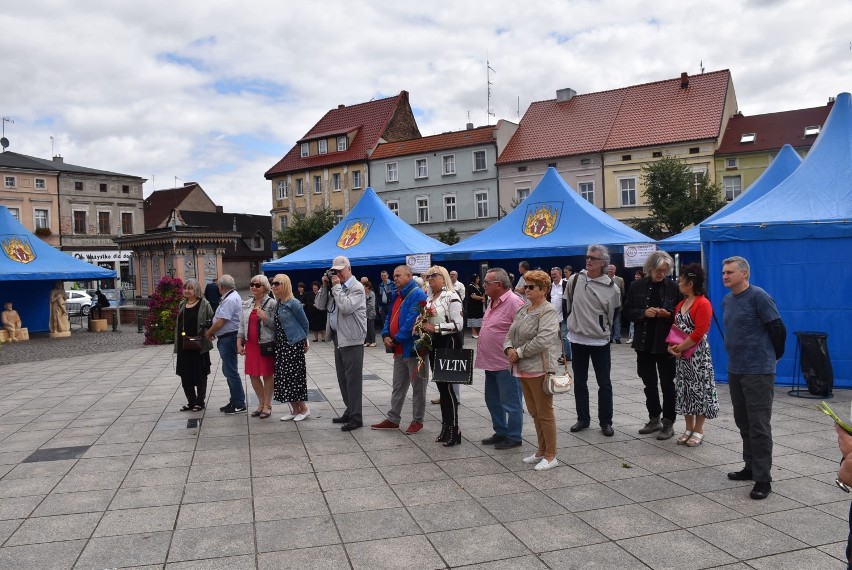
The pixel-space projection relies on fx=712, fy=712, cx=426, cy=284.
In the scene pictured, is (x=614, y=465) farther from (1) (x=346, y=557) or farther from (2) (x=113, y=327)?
(2) (x=113, y=327)

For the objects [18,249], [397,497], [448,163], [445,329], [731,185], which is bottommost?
[397,497]

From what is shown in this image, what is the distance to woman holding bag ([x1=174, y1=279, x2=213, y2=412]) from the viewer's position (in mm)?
8898

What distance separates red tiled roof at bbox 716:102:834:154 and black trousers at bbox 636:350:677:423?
114 ft

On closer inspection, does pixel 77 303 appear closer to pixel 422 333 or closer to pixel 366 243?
pixel 366 243

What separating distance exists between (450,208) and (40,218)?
28.6 metres

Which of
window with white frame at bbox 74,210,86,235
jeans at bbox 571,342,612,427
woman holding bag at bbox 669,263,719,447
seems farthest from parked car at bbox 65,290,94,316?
woman holding bag at bbox 669,263,719,447

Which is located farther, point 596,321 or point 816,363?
point 816,363

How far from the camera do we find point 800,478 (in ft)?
18.3

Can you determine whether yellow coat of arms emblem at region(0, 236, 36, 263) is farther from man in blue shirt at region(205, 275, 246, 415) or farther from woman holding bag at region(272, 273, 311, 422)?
woman holding bag at region(272, 273, 311, 422)

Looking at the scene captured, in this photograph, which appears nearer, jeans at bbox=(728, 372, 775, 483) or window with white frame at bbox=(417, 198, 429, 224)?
jeans at bbox=(728, 372, 775, 483)

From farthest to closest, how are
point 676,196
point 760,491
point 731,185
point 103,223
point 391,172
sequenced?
1. point 103,223
2. point 391,172
3. point 731,185
4. point 676,196
5. point 760,491

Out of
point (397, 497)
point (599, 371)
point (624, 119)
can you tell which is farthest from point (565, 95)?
point (397, 497)

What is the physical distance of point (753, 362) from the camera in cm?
534

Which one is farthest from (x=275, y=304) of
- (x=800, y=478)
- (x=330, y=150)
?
(x=330, y=150)
